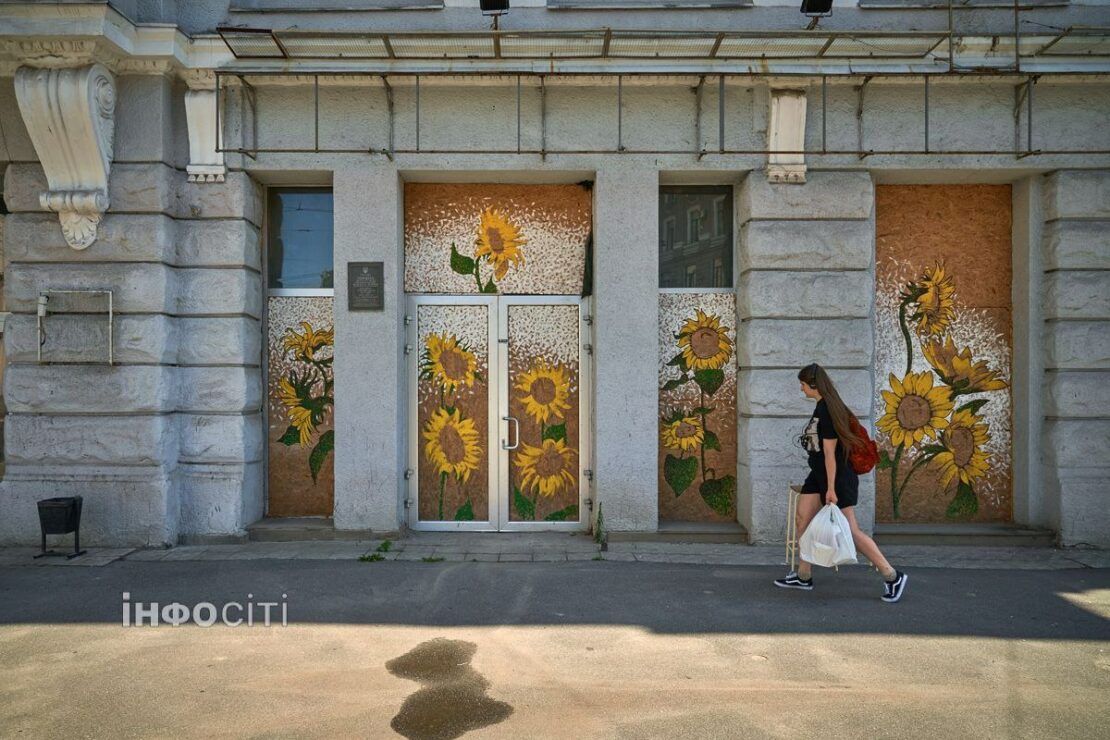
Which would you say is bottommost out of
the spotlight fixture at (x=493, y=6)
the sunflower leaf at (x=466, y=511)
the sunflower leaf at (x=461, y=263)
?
the sunflower leaf at (x=466, y=511)

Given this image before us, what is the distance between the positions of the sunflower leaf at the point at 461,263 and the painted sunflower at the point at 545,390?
4.19ft

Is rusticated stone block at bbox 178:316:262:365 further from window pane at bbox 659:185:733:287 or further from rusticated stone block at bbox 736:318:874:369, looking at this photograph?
rusticated stone block at bbox 736:318:874:369

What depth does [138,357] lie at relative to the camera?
7.95 metres

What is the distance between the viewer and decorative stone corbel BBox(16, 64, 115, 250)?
300 inches

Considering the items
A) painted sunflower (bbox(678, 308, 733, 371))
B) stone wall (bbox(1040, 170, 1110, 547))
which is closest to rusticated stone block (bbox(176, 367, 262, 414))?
painted sunflower (bbox(678, 308, 733, 371))

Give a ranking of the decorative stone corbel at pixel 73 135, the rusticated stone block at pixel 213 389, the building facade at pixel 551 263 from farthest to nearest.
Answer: the rusticated stone block at pixel 213 389
the building facade at pixel 551 263
the decorative stone corbel at pixel 73 135

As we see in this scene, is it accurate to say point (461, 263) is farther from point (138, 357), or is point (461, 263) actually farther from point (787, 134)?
point (787, 134)

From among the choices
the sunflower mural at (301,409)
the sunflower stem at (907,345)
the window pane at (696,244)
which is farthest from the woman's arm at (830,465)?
the sunflower mural at (301,409)

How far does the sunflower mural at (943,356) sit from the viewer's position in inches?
342

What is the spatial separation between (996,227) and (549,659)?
7.07m

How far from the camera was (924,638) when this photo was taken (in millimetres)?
5434

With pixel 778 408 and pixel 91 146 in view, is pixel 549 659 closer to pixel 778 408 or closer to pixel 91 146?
pixel 778 408

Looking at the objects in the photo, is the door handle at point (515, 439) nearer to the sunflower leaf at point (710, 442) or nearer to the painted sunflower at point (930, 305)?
the sunflower leaf at point (710, 442)

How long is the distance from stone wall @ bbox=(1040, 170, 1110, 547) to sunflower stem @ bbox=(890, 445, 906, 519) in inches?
58.2
